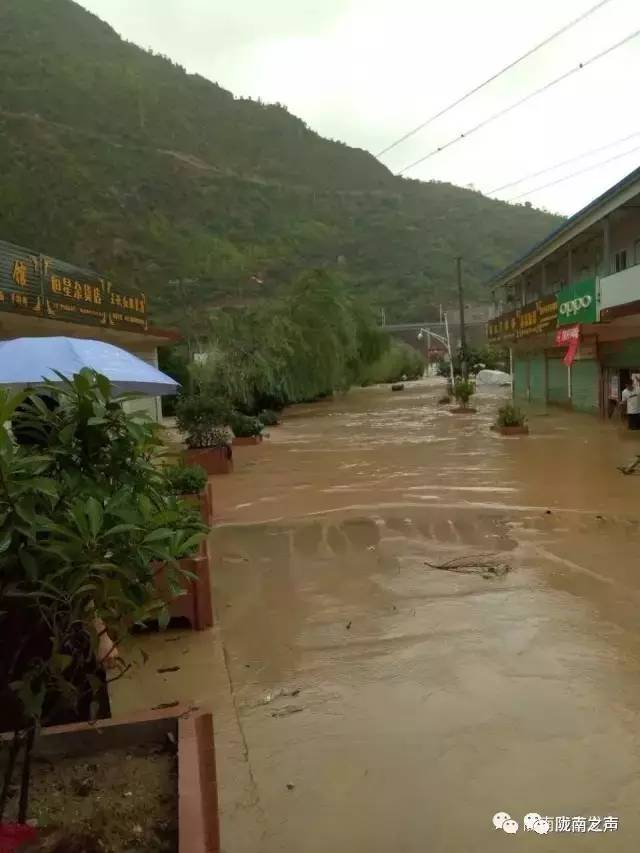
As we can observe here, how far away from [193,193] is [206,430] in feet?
257

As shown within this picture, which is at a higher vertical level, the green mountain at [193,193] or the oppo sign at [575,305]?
the green mountain at [193,193]

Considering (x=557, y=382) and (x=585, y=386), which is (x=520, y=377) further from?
(x=585, y=386)

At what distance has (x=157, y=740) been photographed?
2.53 metres

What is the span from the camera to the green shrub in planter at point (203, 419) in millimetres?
11430

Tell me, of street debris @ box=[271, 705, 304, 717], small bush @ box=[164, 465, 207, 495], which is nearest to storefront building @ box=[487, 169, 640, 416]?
small bush @ box=[164, 465, 207, 495]

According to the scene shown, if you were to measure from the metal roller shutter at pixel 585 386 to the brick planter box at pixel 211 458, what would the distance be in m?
12.9

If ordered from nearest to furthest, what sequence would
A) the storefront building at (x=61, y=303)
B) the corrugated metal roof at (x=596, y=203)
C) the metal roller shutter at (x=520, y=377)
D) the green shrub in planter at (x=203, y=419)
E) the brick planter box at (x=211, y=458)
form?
1. the green shrub in planter at (x=203, y=419)
2. the brick planter box at (x=211, y=458)
3. the storefront building at (x=61, y=303)
4. the corrugated metal roof at (x=596, y=203)
5. the metal roller shutter at (x=520, y=377)

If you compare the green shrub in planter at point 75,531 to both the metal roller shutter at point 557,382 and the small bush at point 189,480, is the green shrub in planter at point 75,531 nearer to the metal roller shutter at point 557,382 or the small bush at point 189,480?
the small bush at point 189,480

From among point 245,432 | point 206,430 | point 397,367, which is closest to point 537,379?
point 245,432

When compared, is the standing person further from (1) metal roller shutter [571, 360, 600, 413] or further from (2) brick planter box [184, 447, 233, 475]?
(2) brick planter box [184, 447, 233, 475]

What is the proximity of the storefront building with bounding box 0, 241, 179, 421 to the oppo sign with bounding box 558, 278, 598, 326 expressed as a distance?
9843mm

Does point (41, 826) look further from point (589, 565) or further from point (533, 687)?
point (589, 565)

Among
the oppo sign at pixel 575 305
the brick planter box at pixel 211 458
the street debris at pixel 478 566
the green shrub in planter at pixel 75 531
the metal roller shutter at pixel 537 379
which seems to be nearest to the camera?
the green shrub in planter at pixel 75 531

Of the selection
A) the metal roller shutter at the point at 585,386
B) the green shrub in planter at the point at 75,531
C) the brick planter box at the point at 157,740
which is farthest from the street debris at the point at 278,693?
the metal roller shutter at the point at 585,386
